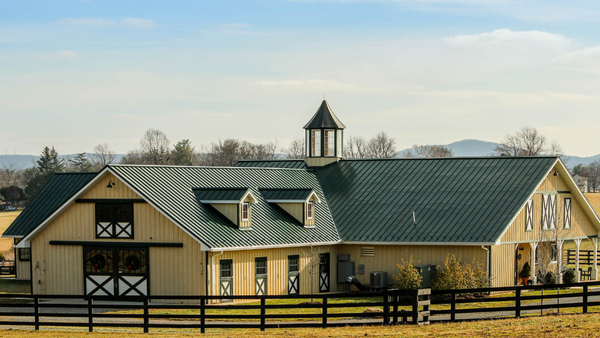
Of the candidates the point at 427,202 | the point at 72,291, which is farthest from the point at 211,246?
the point at 427,202

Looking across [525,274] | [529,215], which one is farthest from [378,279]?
[529,215]

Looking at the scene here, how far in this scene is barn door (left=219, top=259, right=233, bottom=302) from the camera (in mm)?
30125

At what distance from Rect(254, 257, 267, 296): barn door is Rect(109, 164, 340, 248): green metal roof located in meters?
0.77

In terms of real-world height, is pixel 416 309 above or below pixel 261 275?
above

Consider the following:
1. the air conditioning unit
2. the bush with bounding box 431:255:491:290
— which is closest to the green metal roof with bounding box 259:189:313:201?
the air conditioning unit

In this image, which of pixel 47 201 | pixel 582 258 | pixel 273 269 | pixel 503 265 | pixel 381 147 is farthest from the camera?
pixel 381 147

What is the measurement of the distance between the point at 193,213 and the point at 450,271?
1029 cm

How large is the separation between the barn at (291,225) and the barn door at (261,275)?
0.04 meters

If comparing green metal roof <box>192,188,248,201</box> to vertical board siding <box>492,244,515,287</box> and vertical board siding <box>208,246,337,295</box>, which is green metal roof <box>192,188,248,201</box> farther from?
vertical board siding <box>492,244,515,287</box>

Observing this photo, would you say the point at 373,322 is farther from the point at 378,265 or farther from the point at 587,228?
the point at 587,228

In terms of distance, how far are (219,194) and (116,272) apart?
502 centimetres

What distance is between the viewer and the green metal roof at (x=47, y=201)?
130 ft

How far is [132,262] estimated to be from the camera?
1219 inches

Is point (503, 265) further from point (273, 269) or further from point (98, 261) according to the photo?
point (98, 261)
